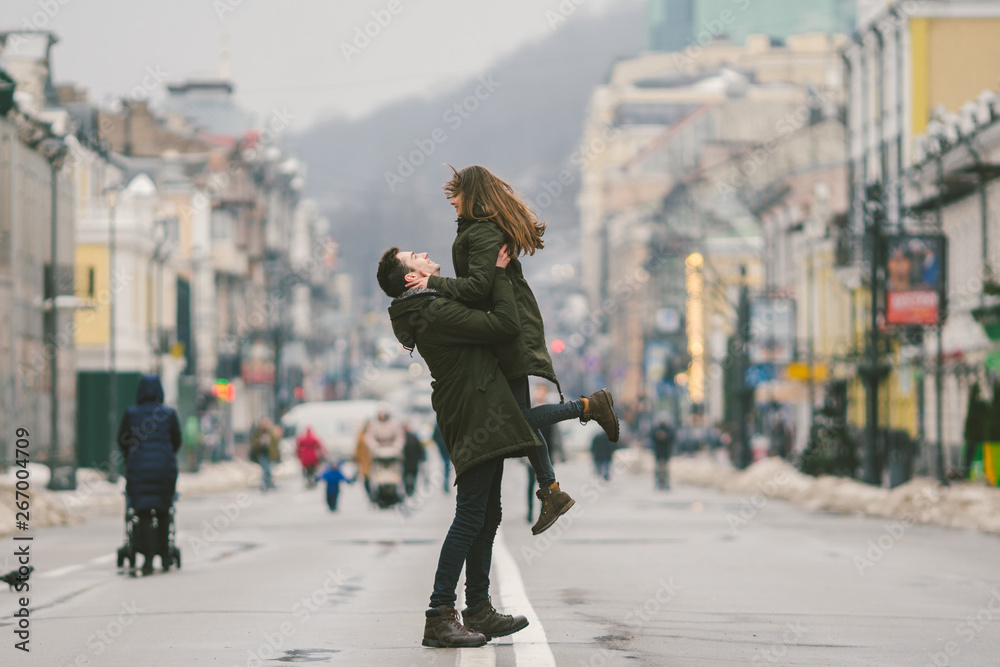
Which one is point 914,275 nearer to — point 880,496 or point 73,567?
point 880,496

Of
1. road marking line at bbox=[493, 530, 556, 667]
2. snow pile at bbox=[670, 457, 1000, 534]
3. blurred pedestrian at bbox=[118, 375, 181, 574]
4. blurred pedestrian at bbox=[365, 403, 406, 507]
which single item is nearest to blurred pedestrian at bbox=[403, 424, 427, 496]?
blurred pedestrian at bbox=[365, 403, 406, 507]

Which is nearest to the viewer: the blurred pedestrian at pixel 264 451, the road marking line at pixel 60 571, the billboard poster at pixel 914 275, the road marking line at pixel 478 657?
the road marking line at pixel 478 657

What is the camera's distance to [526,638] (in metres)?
→ 8.80

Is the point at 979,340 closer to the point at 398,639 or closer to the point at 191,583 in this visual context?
the point at 191,583

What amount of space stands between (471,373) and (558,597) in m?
4.07

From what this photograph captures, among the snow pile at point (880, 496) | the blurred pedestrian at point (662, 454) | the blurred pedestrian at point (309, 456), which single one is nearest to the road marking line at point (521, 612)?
the snow pile at point (880, 496)

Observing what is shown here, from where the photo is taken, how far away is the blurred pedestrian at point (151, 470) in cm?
1507

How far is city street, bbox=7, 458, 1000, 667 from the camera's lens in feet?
28.6

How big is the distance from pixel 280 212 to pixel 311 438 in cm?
6685

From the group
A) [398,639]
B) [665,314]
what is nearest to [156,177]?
[665,314]

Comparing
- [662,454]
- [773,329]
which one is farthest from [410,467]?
[773,329]

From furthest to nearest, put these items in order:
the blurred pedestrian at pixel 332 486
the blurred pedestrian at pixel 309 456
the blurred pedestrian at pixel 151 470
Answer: the blurred pedestrian at pixel 309 456, the blurred pedestrian at pixel 332 486, the blurred pedestrian at pixel 151 470

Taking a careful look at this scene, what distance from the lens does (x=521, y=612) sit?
33.4 ft

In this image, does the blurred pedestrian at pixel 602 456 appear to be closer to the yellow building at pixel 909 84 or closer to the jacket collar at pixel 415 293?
the yellow building at pixel 909 84
